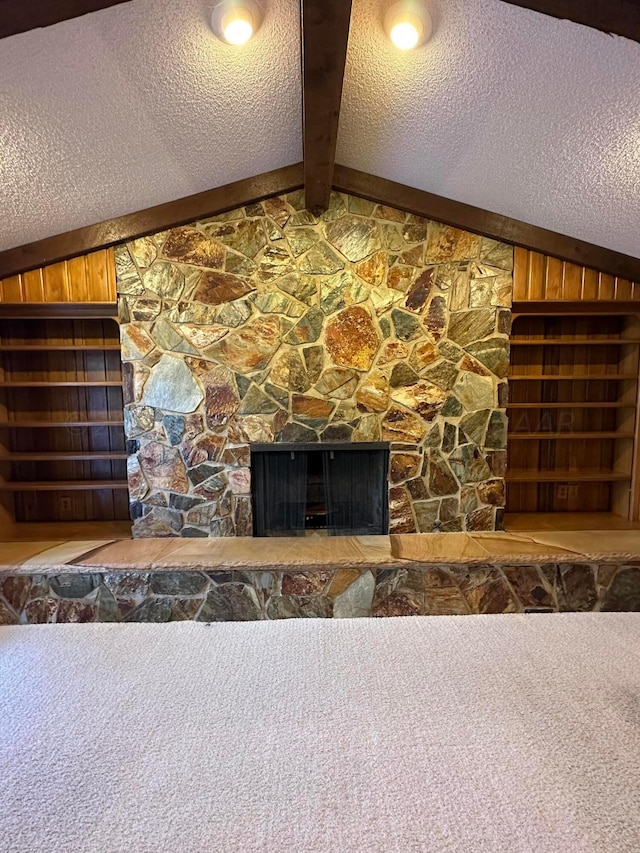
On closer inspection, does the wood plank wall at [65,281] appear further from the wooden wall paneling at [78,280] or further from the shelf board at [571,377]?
the shelf board at [571,377]

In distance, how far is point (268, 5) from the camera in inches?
62.1

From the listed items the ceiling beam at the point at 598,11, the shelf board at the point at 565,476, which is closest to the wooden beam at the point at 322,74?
the ceiling beam at the point at 598,11

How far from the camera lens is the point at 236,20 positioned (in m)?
1.57

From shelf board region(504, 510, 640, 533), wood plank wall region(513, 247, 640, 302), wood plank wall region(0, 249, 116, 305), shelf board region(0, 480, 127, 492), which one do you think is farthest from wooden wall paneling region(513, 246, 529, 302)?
shelf board region(0, 480, 127, 492)

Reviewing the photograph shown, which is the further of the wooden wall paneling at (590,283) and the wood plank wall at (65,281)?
the wooden wall paneling at (590,283)

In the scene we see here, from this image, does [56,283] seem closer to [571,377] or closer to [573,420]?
[571,377]

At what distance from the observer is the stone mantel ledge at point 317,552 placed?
2.67m

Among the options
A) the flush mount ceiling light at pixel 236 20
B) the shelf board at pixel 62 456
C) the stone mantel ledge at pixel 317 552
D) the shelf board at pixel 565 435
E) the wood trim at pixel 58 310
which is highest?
the flush mount ceiling light at pixel 236 20

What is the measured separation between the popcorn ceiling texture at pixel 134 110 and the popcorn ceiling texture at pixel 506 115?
0.39 metres

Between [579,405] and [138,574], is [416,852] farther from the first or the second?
[579,405]

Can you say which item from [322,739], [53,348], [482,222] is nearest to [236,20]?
[482,222]

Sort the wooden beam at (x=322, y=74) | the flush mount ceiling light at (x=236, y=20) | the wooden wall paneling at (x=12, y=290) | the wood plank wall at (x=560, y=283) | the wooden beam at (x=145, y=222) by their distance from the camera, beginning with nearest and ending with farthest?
the wooden beam at (x=322, y=74) < the flush mount ceiling light at (x=236, y=20) < the wooden beam at (x=145, y=222) < the wooden wall paneling at (x=12, y=290) < the wood plank wall at (x=560, y=283)

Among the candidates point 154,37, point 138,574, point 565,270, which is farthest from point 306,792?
point 565,270

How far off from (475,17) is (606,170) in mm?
1061
